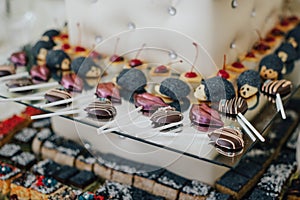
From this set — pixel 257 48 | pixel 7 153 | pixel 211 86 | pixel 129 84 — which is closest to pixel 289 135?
pixel 257 48

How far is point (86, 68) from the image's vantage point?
4.83ft

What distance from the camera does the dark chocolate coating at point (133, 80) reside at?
136 cm

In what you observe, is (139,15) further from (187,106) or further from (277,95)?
(277,95)

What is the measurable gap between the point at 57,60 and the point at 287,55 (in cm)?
71

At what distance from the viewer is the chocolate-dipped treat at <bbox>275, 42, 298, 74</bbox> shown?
1.62 meters

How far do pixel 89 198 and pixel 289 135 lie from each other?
0.74 metres

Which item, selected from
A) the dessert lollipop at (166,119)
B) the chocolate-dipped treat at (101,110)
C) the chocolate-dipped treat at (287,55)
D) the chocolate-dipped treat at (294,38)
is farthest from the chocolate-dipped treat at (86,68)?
the chocolate-dipped treat at (294,38)

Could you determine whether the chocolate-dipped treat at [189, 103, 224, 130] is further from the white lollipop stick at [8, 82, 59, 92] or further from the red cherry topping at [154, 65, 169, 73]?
the white lollipop stick at [8, 82, 59, 92]

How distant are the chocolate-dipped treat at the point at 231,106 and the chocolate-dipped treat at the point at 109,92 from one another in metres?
0.25

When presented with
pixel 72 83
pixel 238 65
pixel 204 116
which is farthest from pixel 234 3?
pixel 72 83

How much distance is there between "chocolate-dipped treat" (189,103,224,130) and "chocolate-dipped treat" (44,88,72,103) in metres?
0.33

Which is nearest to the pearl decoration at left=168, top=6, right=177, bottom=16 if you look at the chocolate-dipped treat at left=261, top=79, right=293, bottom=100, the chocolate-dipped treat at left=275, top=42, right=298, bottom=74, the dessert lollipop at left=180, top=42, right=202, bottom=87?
the dessert lollipop at left=180, top=42, right=202, bottom=87

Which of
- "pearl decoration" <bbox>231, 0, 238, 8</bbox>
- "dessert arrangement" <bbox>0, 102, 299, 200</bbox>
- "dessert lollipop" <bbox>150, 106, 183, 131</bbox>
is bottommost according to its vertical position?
"dessert arrangement" <bbox>0, 102, 299, 200</bbox>

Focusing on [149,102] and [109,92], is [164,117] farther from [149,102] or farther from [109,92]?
[109,92]
